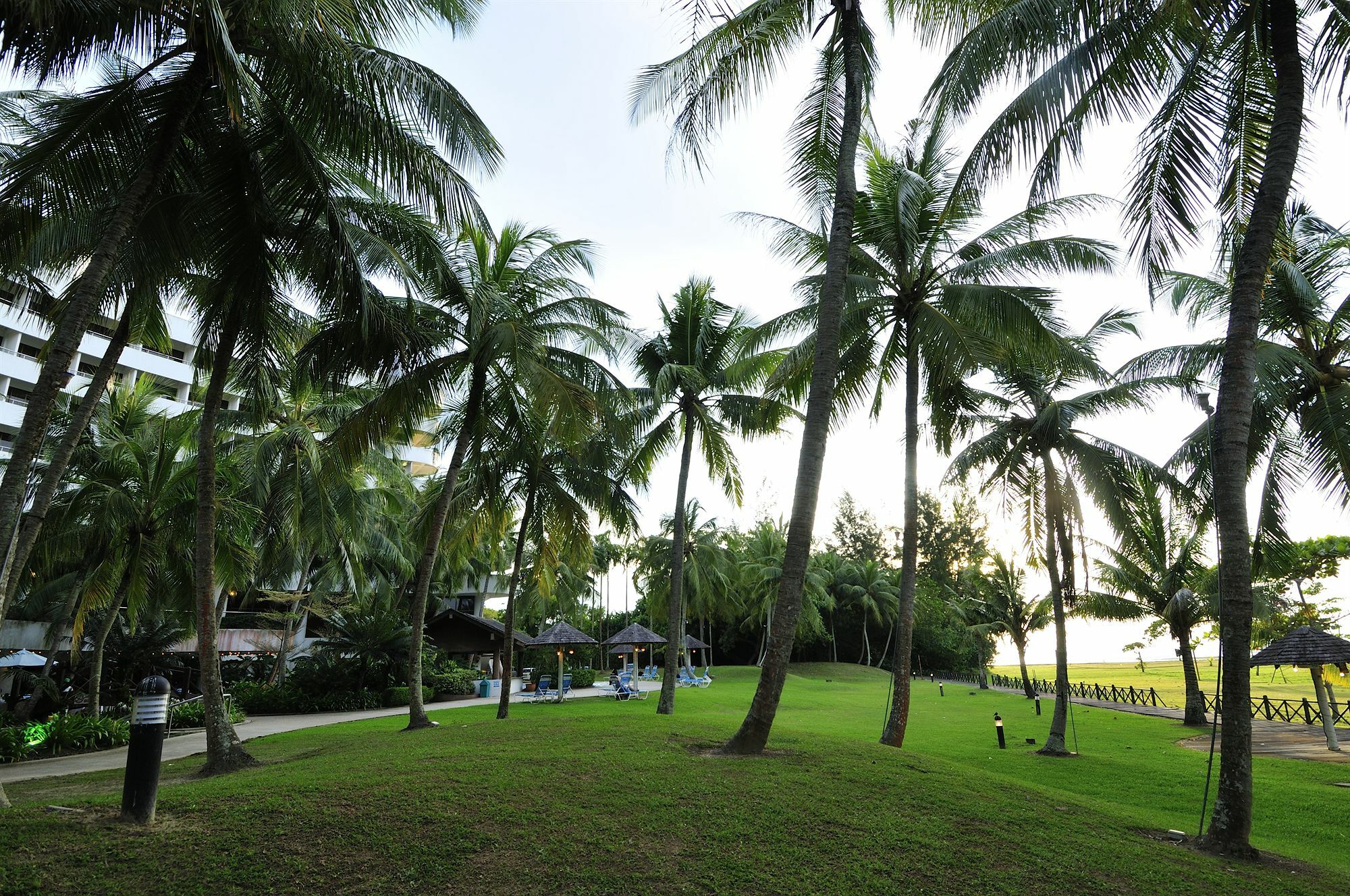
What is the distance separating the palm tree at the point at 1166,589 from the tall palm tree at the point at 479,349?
16759 mm

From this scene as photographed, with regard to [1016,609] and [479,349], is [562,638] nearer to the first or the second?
[479,349]

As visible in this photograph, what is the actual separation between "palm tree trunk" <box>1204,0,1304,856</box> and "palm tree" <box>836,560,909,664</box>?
46.1 m

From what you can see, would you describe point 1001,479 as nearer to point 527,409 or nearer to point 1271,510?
point 1271,510

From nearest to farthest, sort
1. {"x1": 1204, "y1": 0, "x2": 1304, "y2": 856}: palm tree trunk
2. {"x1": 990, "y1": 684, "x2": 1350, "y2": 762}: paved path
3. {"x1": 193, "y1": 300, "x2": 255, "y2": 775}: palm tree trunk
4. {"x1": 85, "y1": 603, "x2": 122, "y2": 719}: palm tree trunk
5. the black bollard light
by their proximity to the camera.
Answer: the black bollard light
{"x1": 1204, "y1": 0, "x2": 1304, "y2": 856}: palm tree trunk
{"x1": 193, "y1": 300, "x2": 255, "y2": 775}: palm tree trunk
{"x1": 990, "y1": 684, "x2": 1350, "y2": 762}: paved path
{"x1": 85, "y1": 603, "x2": 122, "y2": 719}: palm tree trunk

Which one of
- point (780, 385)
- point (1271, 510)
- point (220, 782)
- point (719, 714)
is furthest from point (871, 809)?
point (719, 714)

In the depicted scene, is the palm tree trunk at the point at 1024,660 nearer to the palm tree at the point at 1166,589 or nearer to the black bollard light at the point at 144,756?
the palm tree at the point at 1166,589

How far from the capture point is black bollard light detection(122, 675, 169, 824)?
5.33 metres

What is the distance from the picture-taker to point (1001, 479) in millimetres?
17625

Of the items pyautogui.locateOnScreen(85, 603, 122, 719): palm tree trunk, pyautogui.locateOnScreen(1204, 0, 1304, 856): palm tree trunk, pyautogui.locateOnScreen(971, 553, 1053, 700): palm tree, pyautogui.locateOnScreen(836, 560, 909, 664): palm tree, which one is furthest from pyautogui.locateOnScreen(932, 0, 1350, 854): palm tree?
pyautogui.locateOnScreen(836, 560, 909, 664): palm tree

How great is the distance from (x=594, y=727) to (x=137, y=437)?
50.6 feet

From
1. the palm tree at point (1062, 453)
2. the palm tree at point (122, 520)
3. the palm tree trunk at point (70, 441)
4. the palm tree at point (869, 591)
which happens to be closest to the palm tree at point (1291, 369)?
the palm tree at point (1062, 453)

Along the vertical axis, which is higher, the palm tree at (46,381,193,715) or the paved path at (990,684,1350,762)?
the palm tree at (46,381,193,715)

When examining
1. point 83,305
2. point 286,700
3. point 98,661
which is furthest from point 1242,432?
point 286,700

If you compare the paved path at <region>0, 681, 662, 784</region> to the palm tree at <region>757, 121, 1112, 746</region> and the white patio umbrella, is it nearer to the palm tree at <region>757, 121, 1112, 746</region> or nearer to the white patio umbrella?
the white patio umbrella
